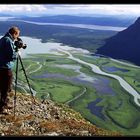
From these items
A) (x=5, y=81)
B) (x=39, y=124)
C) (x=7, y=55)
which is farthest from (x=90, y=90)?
(x=7, y=55)

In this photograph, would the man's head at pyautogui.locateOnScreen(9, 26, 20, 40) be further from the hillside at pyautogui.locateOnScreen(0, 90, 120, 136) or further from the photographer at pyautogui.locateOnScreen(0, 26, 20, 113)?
the hillside at pyautogui.locateOnScreen(0, 90, 120, 136)

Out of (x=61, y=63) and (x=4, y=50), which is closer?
(x=4, y=50)

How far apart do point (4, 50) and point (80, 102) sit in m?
88.9

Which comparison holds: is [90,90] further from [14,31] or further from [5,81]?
[14,31]

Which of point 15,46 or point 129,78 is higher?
point 15,46

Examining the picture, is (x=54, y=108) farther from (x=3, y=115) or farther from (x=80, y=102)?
(x=80, y=102)

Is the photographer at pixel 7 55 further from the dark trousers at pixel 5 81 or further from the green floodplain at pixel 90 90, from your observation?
the green floodplain at pixel 90 90

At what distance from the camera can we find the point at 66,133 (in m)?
11.1

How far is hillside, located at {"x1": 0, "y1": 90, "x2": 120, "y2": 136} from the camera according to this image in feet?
36.5

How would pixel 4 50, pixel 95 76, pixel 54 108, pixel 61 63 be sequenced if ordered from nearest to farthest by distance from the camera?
1. pixel 4 50
2. pixel 54 108
3. pixel 95 76
4. pixel 61 63

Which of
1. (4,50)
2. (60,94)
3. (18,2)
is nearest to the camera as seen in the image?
(18,2)

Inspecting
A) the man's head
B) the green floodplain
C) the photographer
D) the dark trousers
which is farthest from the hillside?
the green floodplain

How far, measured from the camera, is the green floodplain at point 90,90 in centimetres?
8781

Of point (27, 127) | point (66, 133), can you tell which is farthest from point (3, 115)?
point (66, 133)
